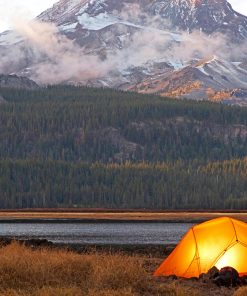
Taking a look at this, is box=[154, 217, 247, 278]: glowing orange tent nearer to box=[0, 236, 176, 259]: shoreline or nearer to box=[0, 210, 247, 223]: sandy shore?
box=[0, 236, 176, 259]: shoreline

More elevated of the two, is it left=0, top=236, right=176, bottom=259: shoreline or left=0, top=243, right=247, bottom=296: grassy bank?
left=0, top=243, right=247, bottom=296: grassy bank

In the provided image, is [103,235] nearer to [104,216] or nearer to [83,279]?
[104,216]

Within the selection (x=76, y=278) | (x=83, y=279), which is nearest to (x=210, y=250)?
(x=83, y=279)

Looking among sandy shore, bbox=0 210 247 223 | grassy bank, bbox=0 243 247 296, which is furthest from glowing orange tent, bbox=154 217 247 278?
sandy shore, bbox=0 210 247 223

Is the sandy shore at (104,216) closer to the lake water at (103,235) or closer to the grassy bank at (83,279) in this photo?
the lake water at (103,235)

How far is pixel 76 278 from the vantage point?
34.6m

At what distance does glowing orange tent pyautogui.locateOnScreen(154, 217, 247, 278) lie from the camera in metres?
39.3

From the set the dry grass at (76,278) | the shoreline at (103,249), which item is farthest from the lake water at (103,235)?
the dry grass at (76,278)

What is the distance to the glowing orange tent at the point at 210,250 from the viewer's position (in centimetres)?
3928

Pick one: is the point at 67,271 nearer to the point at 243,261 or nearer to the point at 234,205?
the point at 243,261

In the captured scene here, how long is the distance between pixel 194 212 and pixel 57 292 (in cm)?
15997

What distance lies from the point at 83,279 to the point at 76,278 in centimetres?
28

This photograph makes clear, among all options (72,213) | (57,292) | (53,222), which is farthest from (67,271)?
(72,213)

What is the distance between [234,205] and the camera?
7707 inches
